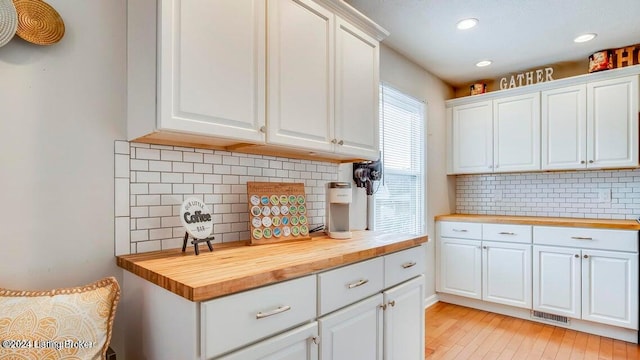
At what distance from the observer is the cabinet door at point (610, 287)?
2.66m

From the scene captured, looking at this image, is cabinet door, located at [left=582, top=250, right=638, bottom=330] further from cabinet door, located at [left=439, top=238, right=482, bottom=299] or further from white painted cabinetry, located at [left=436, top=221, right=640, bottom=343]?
cabinet door, located at [left=439, top=238, right=482, bottom=299]

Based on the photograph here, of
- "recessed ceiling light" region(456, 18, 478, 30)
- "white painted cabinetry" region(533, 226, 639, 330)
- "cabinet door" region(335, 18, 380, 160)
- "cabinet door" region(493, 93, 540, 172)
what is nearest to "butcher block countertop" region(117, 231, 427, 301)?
"cabinet door" region(335, 18, 380, 160)

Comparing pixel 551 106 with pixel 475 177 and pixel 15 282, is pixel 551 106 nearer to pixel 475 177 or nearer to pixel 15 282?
pixel 475 177

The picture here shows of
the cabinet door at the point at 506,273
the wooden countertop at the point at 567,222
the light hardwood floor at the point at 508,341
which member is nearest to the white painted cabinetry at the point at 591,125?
the wooden countertop at the point at 567,222

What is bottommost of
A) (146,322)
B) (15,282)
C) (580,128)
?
(146,322)

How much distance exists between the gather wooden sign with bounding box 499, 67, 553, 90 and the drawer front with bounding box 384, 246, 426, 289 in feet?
8.28

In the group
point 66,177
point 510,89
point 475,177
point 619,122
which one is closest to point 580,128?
point 619,122

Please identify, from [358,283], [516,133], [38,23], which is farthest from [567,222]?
[38,23]

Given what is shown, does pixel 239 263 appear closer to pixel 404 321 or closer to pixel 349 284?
pixel 349 284

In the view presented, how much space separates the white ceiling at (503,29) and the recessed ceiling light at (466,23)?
4cm

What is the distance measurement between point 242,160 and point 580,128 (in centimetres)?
316

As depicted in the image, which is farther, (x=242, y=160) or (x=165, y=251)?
(x=242, y=160)

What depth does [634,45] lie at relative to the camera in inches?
115

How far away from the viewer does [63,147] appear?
126 cm
